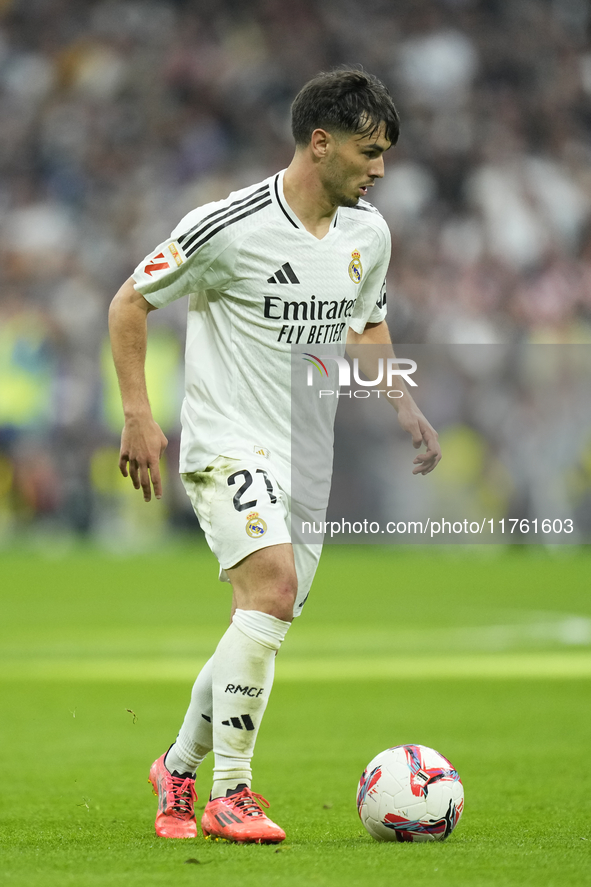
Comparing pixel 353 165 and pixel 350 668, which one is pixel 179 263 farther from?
pixel 350 668

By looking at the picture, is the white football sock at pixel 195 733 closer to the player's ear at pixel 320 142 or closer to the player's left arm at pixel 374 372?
the player's left arm at pixel 374 372

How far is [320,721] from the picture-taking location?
22.7 ft

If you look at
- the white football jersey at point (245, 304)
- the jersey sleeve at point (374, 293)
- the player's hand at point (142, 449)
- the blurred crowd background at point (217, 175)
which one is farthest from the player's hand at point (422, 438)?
the blurred crowd background at point (217, 175)

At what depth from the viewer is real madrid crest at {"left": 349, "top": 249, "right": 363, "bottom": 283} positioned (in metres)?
4.25

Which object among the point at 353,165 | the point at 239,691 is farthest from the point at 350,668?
the point at 353,165

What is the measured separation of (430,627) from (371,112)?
7293 mm

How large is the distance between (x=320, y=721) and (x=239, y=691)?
307 centimetres

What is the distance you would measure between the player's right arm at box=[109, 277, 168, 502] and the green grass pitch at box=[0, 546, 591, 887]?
3.53 feet

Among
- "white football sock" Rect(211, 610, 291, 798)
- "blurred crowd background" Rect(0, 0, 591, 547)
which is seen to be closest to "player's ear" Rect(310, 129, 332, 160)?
"white football sock" Rect(211, 610, 291, 798)

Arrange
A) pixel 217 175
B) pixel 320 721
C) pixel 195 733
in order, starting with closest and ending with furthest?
pixel 195 733 < pixel 320 721 < pixel 217 175

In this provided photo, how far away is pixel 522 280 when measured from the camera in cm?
2069

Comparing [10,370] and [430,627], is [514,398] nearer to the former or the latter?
[10,370]

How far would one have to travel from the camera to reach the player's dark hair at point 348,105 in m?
4.02

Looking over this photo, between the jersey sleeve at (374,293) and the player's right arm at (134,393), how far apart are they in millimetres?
802
